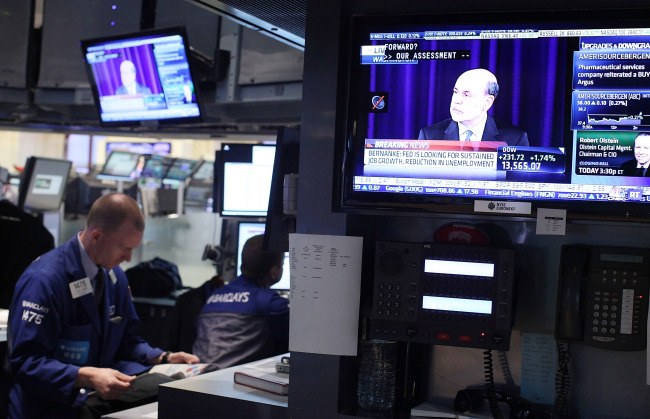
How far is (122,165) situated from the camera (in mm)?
9500

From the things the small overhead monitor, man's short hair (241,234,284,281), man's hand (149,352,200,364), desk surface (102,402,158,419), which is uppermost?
the small overhead monitor

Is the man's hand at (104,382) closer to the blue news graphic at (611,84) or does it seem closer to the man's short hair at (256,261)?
the man's short hair at (256,261)

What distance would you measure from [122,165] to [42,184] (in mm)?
2568

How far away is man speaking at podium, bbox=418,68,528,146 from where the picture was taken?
5.86 ft

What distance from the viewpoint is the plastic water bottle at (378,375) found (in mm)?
1993

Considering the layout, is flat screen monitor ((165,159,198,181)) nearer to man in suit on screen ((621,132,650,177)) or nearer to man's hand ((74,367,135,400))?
man's hand ((74,367,135,400))

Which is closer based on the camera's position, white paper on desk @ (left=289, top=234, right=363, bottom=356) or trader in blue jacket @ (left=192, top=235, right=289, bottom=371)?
white paper on desk @ (left=289, top=234, right=363, bottom=356)

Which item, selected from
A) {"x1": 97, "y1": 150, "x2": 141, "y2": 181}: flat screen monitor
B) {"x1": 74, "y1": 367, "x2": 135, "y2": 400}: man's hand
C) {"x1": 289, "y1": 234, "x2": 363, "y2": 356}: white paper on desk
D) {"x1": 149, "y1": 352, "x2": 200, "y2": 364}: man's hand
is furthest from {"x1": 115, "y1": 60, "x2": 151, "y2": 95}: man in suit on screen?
{"x1": 97, "y1": 150, "x2": 141, "y2": 181}: flat screen monitor

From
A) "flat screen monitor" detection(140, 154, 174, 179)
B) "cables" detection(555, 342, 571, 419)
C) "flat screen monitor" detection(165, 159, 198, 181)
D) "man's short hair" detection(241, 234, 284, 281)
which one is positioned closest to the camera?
"cables" detection(555, 342, 571, 419)

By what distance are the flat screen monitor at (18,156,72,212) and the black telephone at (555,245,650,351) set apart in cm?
599

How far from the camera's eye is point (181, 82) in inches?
187

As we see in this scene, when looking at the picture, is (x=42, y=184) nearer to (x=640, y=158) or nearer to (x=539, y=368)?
(x=539, y=368)

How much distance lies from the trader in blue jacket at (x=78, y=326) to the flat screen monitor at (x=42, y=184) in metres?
3.87

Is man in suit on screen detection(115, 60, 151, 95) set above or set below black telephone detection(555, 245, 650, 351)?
above
